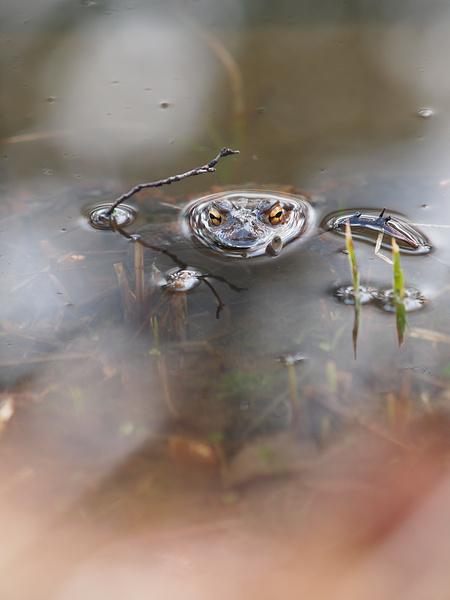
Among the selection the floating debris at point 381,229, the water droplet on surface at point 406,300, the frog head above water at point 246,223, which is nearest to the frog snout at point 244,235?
the frog head above water at point 246,223

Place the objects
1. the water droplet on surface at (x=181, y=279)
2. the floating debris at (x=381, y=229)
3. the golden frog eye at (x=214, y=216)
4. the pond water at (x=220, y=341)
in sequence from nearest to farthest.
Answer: the pond water at (x=220, y=341) < the water droplet on surface at (x=181, y=279) < the floating debris at (x=381, y=229) < the golden frog eye at (x=214, y=216)

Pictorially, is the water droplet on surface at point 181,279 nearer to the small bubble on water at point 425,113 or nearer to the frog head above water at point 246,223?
the frog head above water at point 246,223

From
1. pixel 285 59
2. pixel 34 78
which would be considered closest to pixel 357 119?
pixel 285 59

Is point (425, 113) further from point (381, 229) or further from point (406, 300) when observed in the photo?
point (406, 300)

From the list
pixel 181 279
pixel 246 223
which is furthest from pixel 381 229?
pixel 181 279

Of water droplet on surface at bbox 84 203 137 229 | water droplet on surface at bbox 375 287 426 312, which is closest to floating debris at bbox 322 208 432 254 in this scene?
water droplet on surface at bbox 375 287 426 312
